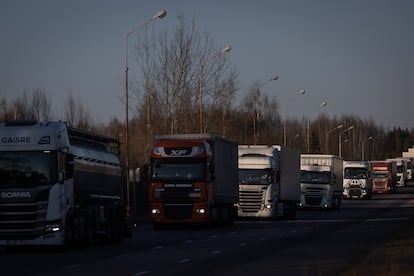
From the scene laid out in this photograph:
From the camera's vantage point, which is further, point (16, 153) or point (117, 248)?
point (117, 248)

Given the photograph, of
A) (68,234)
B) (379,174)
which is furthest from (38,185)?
(379,174)

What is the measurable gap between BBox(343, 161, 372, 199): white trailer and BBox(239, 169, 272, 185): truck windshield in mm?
37490

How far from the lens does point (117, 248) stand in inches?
1145

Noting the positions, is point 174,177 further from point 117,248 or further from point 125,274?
point 125,274

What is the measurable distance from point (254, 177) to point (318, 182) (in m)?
17.1

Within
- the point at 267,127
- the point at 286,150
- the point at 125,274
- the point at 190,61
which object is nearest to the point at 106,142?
the point at 125,274

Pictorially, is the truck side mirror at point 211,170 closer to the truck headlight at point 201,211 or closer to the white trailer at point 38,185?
the truck headlight at point 201,211

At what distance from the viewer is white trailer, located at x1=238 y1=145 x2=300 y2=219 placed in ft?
164

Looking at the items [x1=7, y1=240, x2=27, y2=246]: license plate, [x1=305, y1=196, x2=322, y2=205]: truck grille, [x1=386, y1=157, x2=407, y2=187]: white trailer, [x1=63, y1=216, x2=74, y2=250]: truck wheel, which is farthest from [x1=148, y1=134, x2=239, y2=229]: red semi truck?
[x1=386, y1=157, x2=407, y2=187]: white trailer

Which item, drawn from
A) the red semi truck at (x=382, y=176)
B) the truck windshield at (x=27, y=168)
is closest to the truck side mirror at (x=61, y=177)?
the truck windshield at (x=27, y=168)

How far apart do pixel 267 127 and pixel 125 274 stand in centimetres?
13647

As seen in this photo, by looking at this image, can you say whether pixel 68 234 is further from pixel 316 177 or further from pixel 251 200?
pixel 316 177

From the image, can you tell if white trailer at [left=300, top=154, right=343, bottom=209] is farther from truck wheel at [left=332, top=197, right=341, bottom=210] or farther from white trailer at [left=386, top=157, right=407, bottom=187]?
white trailer at [left=386, top=157, right=407, bottom=187]

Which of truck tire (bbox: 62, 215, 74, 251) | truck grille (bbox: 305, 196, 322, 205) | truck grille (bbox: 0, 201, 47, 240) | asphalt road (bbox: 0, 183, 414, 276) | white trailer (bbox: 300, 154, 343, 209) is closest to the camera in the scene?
asphalt road (bbox: 0, 183, 414, 276)
